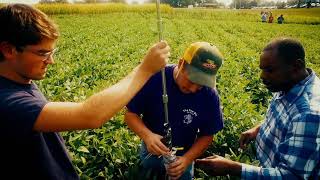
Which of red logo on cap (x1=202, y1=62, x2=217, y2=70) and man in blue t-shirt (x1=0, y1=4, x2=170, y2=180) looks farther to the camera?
red logo on cap (x1=202, y1=62, x2=217, y2=70)

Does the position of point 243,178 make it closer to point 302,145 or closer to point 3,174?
point 302,145

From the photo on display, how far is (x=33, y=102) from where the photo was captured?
1734 millimetres

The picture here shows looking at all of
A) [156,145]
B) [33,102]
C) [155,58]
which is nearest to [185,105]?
[156,145]

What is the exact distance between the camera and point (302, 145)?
2.38 m

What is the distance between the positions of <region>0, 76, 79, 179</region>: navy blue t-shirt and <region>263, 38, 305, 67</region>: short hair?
1861mm

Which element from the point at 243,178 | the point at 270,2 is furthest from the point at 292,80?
the point at 270,2

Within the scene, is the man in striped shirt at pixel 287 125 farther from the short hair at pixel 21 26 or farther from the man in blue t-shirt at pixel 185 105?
the short hair at pixel 21 26

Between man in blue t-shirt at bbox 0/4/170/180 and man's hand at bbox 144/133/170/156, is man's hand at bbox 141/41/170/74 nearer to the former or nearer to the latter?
man in blue t-shirt at bbox 0/4/170/180

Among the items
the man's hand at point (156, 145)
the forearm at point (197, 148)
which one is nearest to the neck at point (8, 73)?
the man's hand at point (156, 145)

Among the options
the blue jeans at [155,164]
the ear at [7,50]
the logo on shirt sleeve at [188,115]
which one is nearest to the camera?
the ear at [7,50]

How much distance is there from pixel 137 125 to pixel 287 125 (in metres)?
1.22

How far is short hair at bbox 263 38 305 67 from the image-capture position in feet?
9.20

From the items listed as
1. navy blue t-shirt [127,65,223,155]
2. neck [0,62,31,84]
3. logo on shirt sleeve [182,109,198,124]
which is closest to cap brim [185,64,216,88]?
navy blue t-shirt [127,65,223,155]

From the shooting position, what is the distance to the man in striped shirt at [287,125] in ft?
7.83
